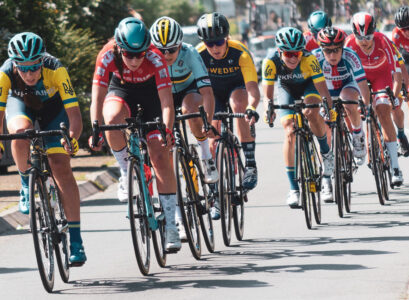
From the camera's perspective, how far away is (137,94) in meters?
8.79

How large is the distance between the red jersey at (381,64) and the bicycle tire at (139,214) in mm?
5603

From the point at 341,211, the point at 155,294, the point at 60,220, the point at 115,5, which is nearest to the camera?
the point at 155,294

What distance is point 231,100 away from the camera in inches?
441

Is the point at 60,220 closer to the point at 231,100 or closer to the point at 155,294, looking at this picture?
the point at 155,294

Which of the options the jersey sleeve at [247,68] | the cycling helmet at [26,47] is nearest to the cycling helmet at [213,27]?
the jersey sleeve at [247,68]

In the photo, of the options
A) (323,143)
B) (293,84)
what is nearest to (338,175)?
(323,143)

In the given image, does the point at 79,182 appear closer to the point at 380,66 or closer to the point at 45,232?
the point at 380,66

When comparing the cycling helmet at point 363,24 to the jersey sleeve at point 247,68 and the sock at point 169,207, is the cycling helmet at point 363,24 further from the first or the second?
the sock at point 169,207

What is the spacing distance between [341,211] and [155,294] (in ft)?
12.9

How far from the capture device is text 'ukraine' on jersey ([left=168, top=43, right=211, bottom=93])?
31.6 feet

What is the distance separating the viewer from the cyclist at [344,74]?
11.8 meters

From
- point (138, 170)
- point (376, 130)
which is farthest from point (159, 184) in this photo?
point (376, 130)

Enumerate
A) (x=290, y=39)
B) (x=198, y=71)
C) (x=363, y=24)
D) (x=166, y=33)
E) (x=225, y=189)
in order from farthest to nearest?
(x=363, y=24), (x=290, y=39), (x=225, y=189), (x=198, y=71), (x=166, y=33)

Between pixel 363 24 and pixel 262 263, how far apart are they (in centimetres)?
487
